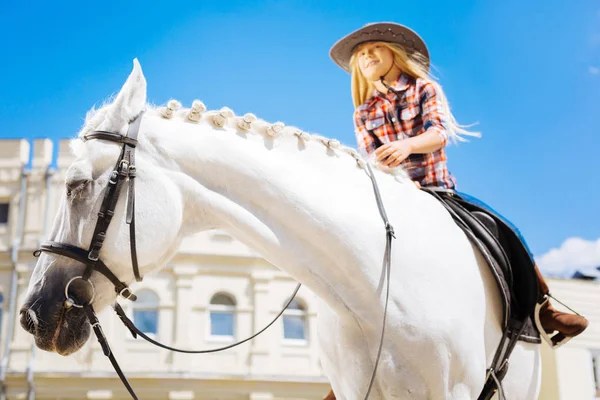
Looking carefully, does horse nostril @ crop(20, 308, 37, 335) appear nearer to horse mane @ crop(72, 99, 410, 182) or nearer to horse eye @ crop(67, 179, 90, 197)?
horse eye @ crop(67, 179, 90, 197)

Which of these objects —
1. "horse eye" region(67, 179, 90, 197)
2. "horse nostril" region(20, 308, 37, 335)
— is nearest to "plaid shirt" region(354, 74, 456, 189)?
"horse eye" region(67, 179, 90, 197)

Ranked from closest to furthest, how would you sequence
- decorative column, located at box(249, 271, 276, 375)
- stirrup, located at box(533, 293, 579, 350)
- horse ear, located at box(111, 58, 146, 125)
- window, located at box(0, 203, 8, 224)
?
horse ear, located at box(111, 58, 146, 125)
stirrup, located at box(533, 293, 579, 350)
decorative column, located at box(249, 271, 276, 375)
window, located at box(0, 203, 8, 224)

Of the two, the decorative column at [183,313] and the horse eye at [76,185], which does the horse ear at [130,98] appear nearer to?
the horse eye at [76,185]

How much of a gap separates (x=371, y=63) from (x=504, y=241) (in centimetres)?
114

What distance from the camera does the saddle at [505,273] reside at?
9.12 feet

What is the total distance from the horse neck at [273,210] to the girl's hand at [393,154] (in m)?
0.40

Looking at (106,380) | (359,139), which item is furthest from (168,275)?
Result: (359,139)

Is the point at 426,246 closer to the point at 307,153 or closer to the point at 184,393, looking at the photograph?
the point at 307,153

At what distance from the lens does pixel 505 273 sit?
2.87m

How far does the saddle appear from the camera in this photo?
2779 millimetres

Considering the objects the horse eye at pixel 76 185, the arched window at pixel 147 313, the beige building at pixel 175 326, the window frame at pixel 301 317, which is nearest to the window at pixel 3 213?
the beige building at pixel 175 326

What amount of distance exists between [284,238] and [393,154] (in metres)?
0.68

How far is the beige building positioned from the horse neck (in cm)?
1948

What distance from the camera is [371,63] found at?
11.6 feet
